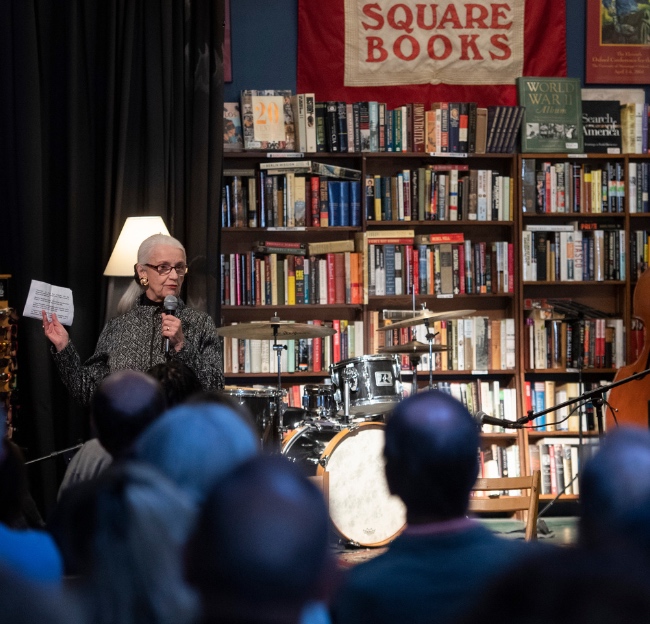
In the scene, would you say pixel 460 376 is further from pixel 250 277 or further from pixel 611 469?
pixel 611 469

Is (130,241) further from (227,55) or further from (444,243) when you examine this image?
(444,243)

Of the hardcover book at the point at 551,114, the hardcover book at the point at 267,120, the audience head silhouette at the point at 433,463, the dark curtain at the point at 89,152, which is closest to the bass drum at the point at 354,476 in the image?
the dark curtain at the point at 89,152

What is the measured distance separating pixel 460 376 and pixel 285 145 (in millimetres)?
1678

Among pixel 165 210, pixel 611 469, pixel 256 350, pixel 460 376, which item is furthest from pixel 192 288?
pixel 611 469

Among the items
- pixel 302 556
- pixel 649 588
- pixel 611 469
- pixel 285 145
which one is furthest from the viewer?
pixel 285 145

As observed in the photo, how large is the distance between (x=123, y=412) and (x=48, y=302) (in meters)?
2.18

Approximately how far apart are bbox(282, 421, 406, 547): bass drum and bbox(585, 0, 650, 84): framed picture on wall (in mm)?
2657

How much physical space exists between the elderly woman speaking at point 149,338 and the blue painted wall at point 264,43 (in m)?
2.32

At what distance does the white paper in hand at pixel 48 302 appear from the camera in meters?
3.46

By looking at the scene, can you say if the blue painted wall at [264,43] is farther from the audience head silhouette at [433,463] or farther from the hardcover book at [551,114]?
the audience head silhouette at [433,463]

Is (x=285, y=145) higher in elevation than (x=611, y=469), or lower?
higher

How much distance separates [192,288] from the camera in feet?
14.9

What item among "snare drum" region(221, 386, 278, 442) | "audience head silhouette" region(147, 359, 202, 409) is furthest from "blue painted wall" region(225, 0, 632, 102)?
"audience head silhouette" region(147, 359, 202, 409)

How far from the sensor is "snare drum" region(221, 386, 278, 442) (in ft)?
14.3
